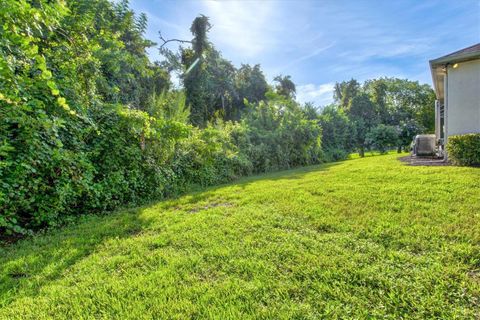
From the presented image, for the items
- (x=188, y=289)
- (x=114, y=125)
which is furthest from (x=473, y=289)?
(x=114, y=125)

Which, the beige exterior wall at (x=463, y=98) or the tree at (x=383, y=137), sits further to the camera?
the tree at (x=383, y=137)

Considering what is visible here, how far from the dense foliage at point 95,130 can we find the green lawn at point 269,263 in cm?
83

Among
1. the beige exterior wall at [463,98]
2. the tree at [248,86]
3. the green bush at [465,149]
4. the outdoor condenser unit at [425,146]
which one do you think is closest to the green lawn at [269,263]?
the green bush at [465,149]

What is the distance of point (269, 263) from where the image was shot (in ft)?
7.47

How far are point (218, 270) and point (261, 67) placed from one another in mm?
20973

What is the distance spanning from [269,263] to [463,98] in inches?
336

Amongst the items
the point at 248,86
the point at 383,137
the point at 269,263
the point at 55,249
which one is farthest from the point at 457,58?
the point at 248,86

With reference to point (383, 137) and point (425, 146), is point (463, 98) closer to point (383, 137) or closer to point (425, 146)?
point (425, 146)

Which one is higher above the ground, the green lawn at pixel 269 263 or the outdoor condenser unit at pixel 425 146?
the outdoor condenser unit at pixel 425 146

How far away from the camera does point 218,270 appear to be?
7.38 feet

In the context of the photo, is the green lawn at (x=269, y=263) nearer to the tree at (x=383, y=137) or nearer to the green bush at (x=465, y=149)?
the green bush at (x=465, y=149)

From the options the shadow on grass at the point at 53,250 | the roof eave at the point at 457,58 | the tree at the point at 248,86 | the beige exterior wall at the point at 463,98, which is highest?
the tree at the point at 248,86

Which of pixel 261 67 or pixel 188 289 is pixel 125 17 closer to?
pixel 188 289

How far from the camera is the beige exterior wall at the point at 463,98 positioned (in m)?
6.91
